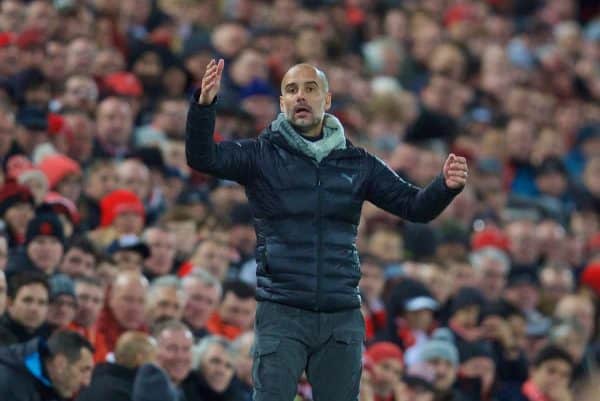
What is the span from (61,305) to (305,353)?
2.82 metres

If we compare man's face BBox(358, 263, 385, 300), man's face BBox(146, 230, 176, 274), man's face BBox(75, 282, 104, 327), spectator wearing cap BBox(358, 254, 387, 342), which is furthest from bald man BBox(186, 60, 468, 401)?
man's face BBox(358, 263, 385, 300)

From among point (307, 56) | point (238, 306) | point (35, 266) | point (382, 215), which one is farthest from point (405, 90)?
point (35, 266)

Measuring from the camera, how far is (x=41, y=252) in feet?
34.2

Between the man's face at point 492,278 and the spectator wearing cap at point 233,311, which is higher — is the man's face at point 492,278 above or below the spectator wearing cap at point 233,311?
above

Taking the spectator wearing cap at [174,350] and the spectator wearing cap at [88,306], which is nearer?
the spectator wearing cap at [174,350]

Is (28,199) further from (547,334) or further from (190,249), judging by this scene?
(547,334)

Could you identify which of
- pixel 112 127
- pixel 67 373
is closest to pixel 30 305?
pixel 67 373

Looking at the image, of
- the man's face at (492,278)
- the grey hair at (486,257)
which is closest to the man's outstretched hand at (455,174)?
the man's face at (492,278)

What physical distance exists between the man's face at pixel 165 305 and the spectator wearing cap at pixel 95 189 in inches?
53.0

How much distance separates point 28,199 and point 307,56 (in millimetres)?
5916

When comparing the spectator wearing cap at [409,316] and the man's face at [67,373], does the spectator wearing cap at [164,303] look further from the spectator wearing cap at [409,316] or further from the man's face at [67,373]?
the spectator wearing cap at [409,316]

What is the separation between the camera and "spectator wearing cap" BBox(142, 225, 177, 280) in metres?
11.4

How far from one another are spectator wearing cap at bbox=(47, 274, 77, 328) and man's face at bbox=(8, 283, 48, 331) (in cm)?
18

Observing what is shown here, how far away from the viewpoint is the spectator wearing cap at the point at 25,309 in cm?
967
